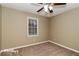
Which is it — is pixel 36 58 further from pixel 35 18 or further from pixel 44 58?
pixel 35 18

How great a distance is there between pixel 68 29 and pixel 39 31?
33.5 inches

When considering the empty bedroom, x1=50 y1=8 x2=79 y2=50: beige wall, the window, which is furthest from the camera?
x1=50 y1=8 x2=79 y2=50: beige wall

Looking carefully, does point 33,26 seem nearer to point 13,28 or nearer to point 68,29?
point 13,28

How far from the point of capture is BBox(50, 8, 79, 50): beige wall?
1.68m

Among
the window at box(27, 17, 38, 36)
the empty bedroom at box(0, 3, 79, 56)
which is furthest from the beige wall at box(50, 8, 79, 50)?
the window at box(27, 17, 38, 36)

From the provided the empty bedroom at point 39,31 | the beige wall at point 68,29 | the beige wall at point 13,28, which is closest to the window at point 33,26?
the empty bedroom at point 39,31

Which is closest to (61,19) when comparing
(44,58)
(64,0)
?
(64,0)

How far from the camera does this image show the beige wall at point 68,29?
1.68m

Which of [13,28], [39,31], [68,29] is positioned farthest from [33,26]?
[68,29]

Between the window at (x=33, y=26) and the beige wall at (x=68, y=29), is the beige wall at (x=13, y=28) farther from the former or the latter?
the beige wall at (x=68, y=29)

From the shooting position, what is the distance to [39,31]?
1476 millimetres

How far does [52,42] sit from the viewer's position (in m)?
1.51

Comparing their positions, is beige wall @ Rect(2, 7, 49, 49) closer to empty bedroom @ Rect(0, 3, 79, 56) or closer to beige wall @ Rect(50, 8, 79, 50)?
empty bedroom @ Rect(0, 3, 79, 56)

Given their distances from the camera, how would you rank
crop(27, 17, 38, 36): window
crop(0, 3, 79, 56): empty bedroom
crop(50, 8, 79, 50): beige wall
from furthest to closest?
crop(50, 8, 79, 50): beige wall
crop(0, 3, 79, 56): empty bedroom
crop(27, 17, 38, 36): window
